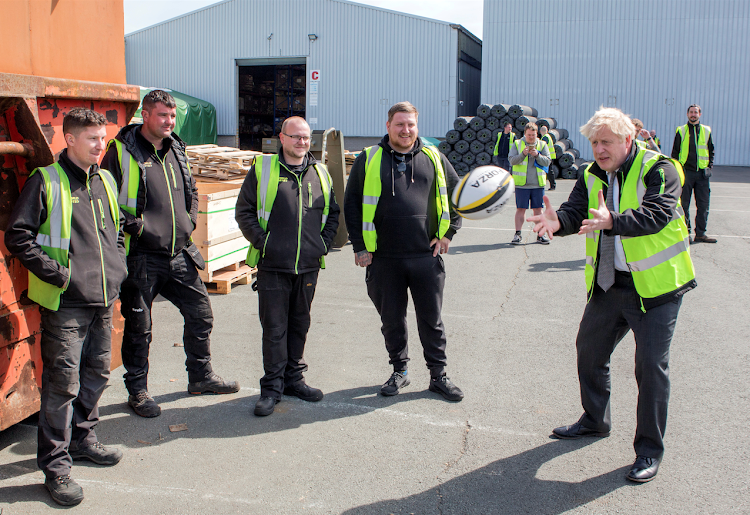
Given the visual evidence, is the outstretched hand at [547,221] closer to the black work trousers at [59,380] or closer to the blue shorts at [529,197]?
the black work trousers at [59,380]

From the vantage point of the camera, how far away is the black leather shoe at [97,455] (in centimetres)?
385

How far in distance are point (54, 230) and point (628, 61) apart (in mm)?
27225

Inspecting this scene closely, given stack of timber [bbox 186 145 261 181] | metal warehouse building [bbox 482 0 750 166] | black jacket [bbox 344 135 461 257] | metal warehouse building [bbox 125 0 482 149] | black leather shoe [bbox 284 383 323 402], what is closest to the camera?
black jacket [bbox 344 135 461 257]

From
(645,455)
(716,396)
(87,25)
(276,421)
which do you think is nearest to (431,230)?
(276,421)

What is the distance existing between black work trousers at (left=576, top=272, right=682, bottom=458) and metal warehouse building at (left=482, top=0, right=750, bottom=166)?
24.2 metres

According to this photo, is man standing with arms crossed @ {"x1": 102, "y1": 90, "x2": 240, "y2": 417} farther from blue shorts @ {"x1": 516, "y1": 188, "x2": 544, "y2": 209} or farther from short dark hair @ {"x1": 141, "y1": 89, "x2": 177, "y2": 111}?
blue shorts @ {"x1": 516, "y1": 188, "x2": 544, "y2": 209}

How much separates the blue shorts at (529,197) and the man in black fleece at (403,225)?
628 centimetres

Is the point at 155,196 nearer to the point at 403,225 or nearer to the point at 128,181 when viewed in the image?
the point at 128,181

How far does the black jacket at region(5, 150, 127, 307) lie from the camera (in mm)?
3378

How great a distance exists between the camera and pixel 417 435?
4.28 meters

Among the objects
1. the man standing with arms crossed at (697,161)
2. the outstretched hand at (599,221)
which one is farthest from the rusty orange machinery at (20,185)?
the man standing with arms crossed at (697,161)

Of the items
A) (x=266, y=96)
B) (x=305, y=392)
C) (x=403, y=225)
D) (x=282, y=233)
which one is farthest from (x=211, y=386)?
(x=266, y=96)

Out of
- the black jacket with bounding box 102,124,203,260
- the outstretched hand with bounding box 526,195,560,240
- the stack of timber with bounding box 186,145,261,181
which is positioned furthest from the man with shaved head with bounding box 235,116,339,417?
the stack of timber with bounding box 186,145,261,181

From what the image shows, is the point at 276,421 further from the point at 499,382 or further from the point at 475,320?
the point at 475,320
